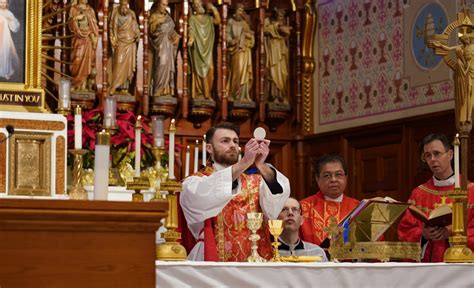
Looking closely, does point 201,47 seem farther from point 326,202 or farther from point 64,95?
point 64,95

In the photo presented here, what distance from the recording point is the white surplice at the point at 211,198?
281 inches

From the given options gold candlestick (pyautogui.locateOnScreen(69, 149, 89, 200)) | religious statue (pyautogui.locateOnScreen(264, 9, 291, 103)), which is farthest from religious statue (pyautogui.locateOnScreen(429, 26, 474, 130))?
religious statue (pyautogui.locateOnScreen(264, 9, 291, 103))

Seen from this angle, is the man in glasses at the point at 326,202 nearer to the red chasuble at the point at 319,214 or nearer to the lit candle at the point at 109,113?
the red chasuble at the point at 319,214

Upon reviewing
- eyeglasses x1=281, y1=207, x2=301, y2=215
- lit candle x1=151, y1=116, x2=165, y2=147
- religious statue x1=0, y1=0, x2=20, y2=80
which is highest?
religious statue x1=0, y1=0, x2=20, y2=80

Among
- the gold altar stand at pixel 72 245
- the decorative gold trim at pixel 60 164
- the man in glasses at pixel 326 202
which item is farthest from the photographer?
the man in glasses at pixel 326 202

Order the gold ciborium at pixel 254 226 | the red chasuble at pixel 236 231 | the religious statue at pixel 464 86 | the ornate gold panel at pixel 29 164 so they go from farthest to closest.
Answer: the red chasuble at pixel 236 231 < the religious statue at pixel 464 86 < the ornate gold panel at pixel 29 164 < the gold ciborium at pixel 254 226

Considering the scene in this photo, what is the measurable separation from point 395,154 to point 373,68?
1.05 metres

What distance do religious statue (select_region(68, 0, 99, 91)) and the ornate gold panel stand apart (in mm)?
5017

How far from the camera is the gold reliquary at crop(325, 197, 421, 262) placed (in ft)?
23.5

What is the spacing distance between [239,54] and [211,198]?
6.28m

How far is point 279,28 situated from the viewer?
1362 cm

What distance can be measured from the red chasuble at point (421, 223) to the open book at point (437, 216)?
0.44 m

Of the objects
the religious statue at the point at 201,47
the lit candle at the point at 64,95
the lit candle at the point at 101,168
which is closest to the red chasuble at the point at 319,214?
the lit candle at the point at 64,95

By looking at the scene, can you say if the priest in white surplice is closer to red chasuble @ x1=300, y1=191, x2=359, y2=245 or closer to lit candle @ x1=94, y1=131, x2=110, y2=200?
red chasuble @ x1=300, y1=191, x2=359, y2=245
